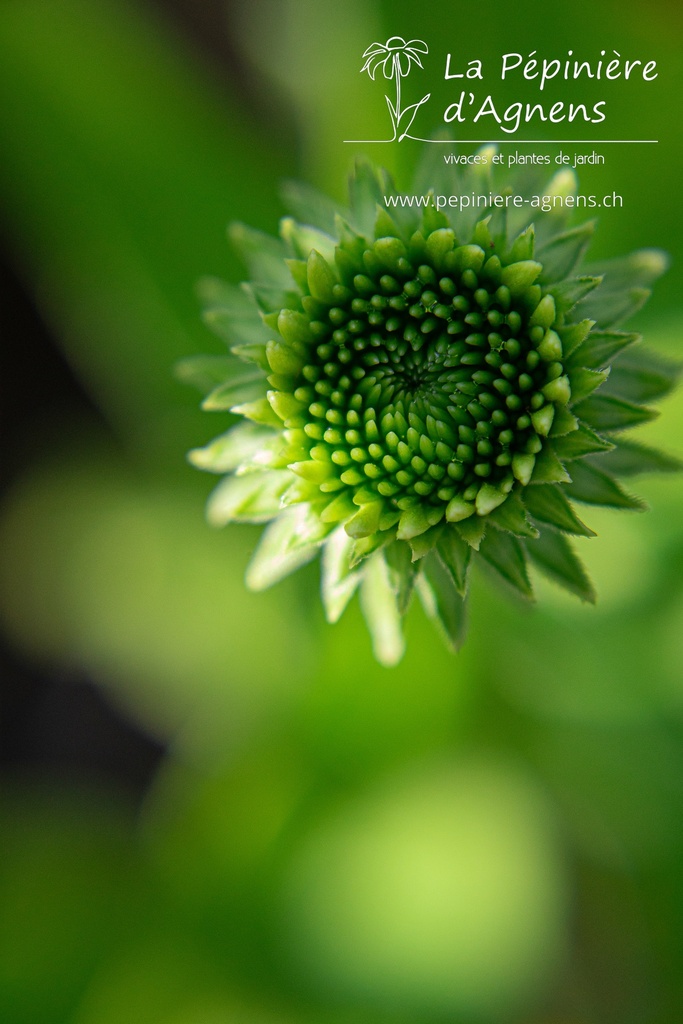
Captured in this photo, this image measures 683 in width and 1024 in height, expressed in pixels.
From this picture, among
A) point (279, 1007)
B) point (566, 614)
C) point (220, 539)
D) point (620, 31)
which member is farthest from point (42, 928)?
point (620, 31)

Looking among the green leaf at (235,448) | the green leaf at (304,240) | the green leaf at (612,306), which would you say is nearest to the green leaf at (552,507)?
the green leaf at (612,306)

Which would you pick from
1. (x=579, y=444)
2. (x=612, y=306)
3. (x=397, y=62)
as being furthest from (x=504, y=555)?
(x=397, y=62)

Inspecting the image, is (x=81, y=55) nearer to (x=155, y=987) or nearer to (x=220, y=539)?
(x=220, y=539)

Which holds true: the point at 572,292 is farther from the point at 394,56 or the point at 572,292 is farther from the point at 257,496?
the point at 394,56

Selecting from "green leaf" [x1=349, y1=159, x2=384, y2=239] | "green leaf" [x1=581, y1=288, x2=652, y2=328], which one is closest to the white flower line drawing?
"green leaf" [x1=349, y1=159, x2=384, y2=239]

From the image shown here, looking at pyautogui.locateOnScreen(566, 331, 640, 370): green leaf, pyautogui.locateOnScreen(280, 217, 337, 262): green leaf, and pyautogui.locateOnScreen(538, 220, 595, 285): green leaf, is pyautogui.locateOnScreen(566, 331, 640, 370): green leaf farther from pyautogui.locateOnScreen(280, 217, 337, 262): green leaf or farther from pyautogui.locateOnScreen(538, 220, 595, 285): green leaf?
pyautogui.locateOnScreen(280, 217, 337, 262): green leaf
